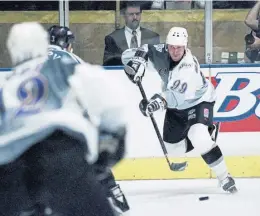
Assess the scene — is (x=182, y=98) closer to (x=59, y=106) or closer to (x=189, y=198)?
(x=189, y=198)

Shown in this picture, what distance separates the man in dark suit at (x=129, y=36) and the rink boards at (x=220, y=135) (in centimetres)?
19

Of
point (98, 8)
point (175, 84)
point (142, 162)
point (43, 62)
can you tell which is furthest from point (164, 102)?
point (43, 62)

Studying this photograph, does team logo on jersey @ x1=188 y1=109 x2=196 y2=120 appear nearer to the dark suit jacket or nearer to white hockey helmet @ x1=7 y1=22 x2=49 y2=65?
the dark suit jacket

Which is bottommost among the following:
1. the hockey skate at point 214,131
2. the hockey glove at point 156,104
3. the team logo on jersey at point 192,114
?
the hockey skate at point 214,131

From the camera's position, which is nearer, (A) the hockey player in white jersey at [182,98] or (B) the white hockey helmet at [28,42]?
(B) the white hockey helmet at [28,42]

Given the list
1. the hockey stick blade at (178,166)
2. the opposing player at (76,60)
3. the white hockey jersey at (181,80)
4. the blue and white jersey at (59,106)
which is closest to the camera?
the blue and white jersey at (59,106)

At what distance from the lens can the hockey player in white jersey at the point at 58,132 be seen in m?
2.00

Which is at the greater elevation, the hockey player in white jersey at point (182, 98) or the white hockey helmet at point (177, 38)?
the white hockey helmet at point (177, 38)

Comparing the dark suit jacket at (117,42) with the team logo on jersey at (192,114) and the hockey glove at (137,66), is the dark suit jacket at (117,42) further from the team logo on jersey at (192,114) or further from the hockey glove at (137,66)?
the team logo on jersey at (192,114)

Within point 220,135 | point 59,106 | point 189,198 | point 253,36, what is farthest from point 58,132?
point 253,36

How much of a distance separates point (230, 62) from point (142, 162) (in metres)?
0.82

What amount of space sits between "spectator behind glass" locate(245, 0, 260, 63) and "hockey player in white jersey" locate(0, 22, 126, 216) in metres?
3.18

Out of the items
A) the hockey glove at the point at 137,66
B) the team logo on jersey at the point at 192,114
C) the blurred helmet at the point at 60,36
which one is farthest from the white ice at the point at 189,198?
the blurred helmet at the point at 60,36

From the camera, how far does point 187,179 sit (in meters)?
4.96
